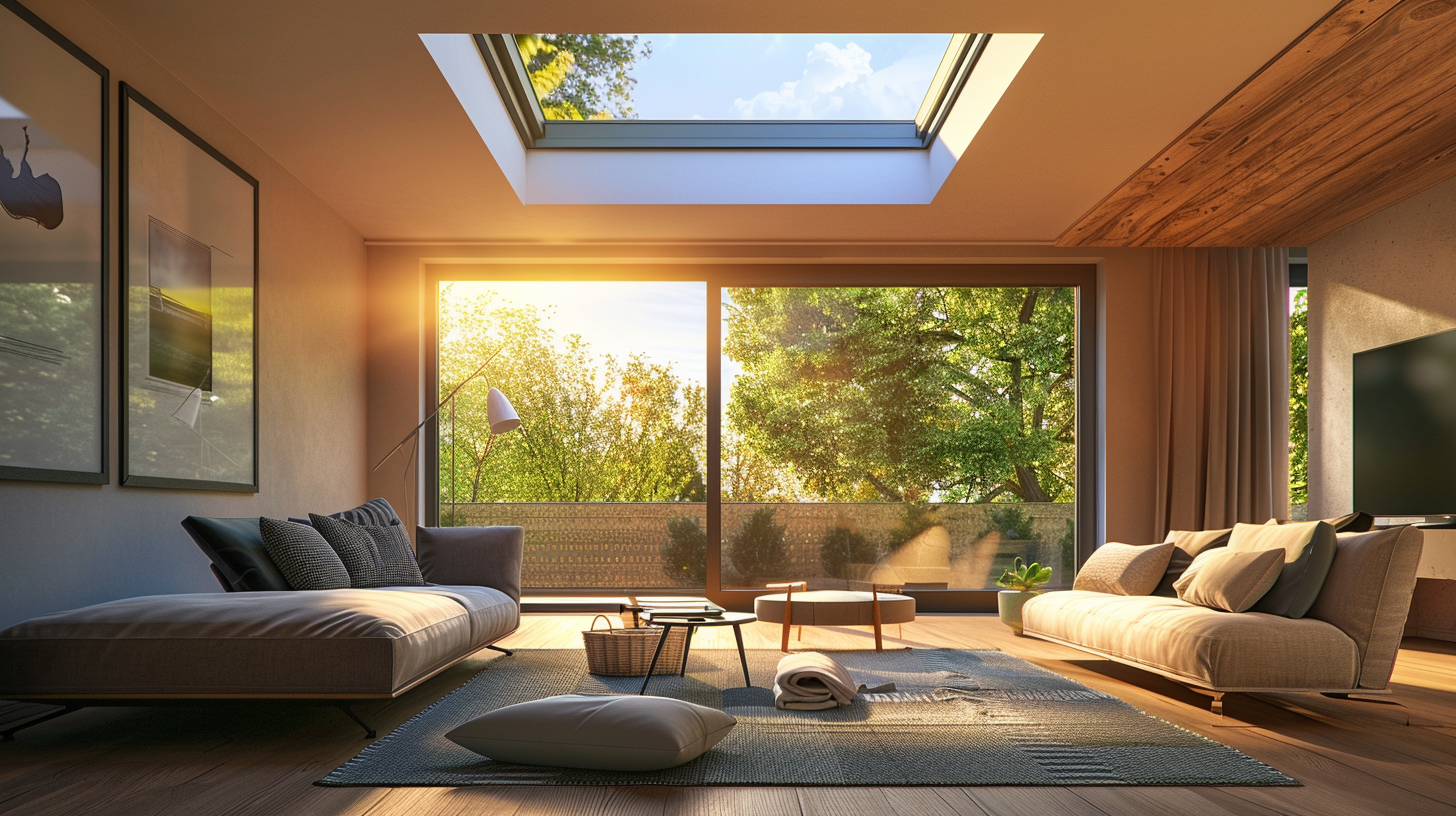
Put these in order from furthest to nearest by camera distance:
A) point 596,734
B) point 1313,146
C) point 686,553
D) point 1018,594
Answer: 1. point 686,553
2. point 1018,594
3. point 1313,146
4. point 596,734

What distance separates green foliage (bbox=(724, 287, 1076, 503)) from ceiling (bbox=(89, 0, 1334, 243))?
0.94 metres

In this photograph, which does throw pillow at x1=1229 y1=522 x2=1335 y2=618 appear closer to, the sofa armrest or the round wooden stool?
the round wooden stool

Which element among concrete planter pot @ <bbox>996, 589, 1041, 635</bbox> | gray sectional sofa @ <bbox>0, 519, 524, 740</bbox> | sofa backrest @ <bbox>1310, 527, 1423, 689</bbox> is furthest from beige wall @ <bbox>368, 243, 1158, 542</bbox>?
gray sectional sofa @ <bbox>0, 519, 524, 740</bbox>

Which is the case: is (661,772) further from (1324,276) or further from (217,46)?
(1324,276)

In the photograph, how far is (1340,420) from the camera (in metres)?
6.32

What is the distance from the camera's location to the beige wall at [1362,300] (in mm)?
5445

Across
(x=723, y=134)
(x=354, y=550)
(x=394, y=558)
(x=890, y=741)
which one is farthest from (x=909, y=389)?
(x=890, y=741)

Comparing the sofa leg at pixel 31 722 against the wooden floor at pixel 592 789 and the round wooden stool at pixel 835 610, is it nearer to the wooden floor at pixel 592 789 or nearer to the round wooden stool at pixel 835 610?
the wooden floor at pixel 592 789

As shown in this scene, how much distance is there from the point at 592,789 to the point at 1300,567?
9.04ft

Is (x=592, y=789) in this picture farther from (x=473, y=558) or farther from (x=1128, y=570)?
(x=1128, y=570)

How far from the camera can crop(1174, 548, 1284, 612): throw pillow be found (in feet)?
12.4

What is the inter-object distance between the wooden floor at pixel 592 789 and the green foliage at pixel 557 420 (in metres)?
3.84

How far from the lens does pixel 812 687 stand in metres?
3.63

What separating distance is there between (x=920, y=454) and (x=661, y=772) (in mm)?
4829
